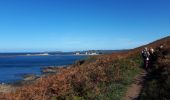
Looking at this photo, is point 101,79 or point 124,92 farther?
point 101,79

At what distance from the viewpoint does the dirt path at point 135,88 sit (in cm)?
1798

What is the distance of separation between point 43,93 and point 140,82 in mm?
8341

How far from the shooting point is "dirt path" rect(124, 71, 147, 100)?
18.0 m

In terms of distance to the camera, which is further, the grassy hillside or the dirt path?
the dirt path

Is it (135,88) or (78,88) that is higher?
(78,88)

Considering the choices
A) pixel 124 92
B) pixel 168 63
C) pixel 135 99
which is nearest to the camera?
pixel 135 99

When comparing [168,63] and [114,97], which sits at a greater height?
[168,63]

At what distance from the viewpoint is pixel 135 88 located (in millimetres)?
20312

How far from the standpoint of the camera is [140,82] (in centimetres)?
2220

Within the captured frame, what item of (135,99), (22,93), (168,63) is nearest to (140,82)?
(168,63)

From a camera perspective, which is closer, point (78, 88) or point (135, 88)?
point (78, 88)

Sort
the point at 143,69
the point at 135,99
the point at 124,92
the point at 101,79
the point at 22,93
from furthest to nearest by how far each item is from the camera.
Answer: the point at 143,69 < the point at 101,79 < the point at 124,92 < the point at 135,99 < the point at 22,93

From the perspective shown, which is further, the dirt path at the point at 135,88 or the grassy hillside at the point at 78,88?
the dirt path at the point at 135,88

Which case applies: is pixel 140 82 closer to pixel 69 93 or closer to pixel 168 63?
pixel 168 63
